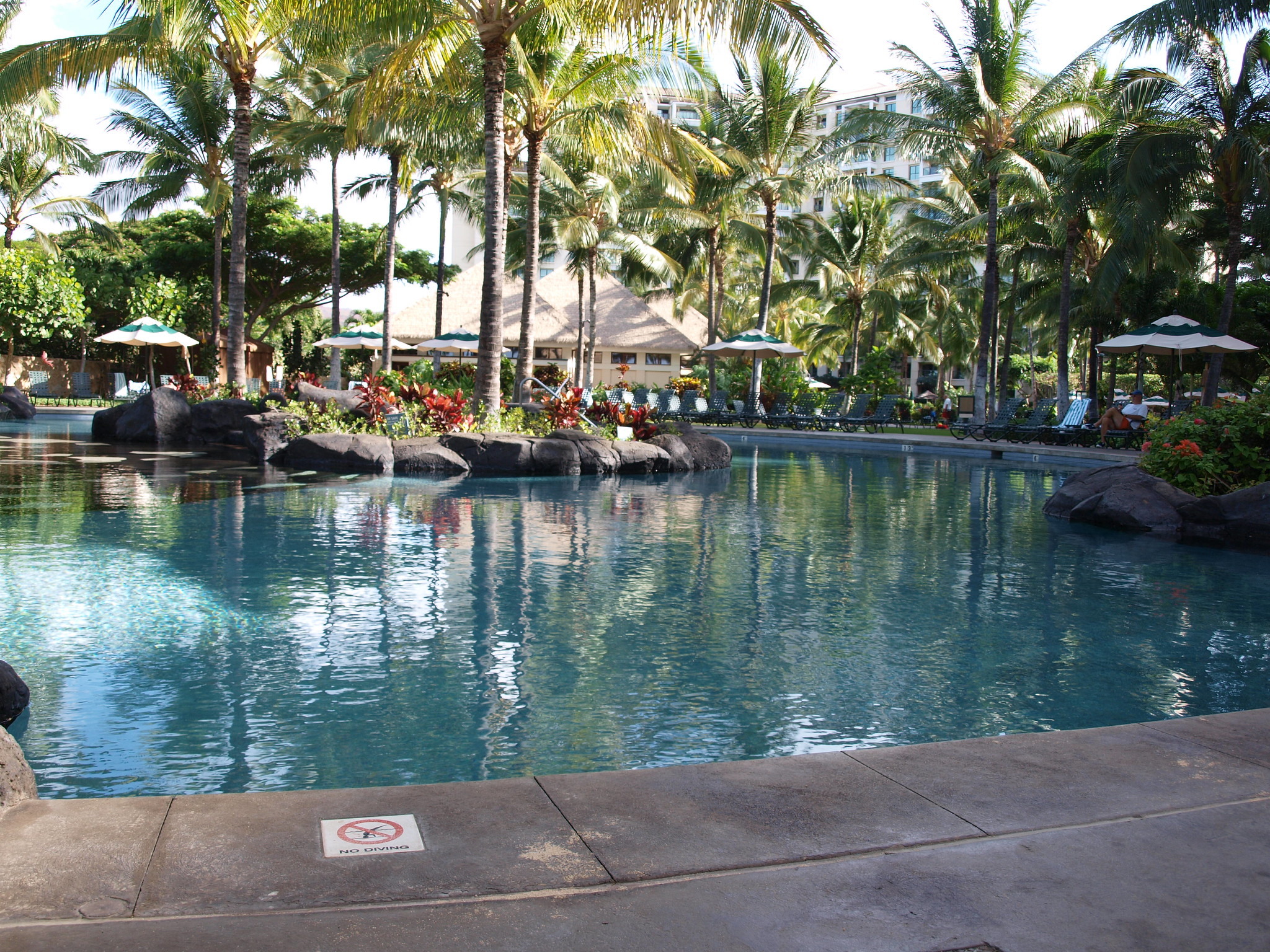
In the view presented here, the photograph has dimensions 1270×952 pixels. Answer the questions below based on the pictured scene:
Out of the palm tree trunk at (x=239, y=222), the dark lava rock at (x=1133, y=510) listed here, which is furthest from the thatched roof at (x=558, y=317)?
the dark lava rock at (x=1133, y=510)

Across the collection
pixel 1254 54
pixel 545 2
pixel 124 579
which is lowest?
pixel 124 579

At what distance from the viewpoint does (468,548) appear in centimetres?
887

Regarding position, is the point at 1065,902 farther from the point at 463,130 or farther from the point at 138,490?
the point at 463,130

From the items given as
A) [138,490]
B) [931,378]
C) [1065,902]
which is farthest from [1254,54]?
[931,378]

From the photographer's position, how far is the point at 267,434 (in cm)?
1634

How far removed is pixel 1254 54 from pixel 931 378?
5130cm

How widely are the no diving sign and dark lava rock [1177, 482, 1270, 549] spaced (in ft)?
31.8

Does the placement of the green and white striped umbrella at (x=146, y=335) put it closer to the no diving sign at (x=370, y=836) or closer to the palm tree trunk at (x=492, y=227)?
the palm tree trunk at (x=492, y=227)

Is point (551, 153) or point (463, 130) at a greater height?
point (551, 153)

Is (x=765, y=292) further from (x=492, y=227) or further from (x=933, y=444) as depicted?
(x=492, y=227)

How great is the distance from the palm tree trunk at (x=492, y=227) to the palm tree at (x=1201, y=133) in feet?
40.6

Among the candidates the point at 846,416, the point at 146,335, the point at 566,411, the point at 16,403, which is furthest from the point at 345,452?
the point at 146,335

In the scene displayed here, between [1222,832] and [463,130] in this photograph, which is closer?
[1222,832]

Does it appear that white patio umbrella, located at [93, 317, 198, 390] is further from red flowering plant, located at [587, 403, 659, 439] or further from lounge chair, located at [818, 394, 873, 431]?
lounge chair, located at [818, 394, 873, 431]
